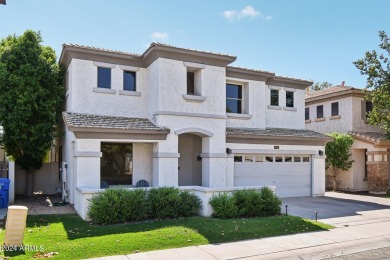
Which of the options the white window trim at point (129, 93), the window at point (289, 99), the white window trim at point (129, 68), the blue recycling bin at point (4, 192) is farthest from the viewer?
the window at point (289, 99)

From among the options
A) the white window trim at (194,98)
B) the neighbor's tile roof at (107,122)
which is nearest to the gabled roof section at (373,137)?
the white window trim at (194,98)

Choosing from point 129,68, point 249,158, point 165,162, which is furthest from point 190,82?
point 249,158

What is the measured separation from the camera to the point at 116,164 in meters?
15.8

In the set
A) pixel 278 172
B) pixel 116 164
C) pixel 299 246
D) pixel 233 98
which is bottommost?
pixel 299 246

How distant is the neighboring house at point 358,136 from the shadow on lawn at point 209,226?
40.8 feet

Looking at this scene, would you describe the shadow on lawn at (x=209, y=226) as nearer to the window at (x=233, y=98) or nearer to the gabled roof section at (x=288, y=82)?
the window at (x=233, y=98)

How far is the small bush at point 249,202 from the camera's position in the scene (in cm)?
1263

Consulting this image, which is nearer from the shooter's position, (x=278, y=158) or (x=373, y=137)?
(x=278, y=158)

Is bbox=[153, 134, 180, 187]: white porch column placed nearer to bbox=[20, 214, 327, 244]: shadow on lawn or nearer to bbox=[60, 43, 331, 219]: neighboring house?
bbox=[60, 43, 331, 219]: neighboring house

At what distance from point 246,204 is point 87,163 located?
6359 mm

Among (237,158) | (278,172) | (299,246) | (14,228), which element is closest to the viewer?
(14,228)

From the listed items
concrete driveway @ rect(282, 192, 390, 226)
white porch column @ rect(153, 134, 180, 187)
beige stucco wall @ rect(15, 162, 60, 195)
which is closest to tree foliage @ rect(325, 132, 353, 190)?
concrete driveway @ rect(282, 192, 390, 226)

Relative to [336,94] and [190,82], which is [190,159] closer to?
[190,82]

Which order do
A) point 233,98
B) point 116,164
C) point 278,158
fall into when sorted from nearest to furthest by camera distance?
1. point 116,164
2. point 278,158
3. point 233,98
